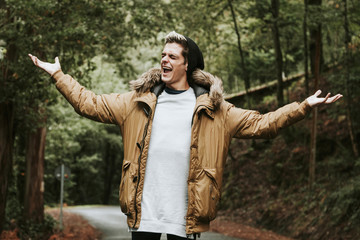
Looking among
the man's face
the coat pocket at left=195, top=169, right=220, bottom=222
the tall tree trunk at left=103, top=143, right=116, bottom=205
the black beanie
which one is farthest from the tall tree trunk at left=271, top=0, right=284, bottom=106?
the tall tree trunk at left=103, top=143, right=116, bottom=205

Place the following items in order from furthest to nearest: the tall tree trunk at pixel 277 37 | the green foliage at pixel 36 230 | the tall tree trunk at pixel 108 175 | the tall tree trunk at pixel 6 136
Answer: the tall tree trunk at pixel 108 175, the tall tree trunk at pixel 277 37, the green foliage at pixel 36 230, the tall tree trunk at pixel 6 136

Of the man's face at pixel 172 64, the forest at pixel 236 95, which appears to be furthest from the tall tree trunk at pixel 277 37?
the man's face at pixel 172 64

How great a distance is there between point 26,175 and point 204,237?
23.1 ft

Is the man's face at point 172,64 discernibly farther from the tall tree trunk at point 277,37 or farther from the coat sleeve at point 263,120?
the tall tree trunk at point 277,37

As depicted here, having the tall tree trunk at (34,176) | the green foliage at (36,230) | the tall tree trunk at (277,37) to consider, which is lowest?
the green foliage at (36,230)

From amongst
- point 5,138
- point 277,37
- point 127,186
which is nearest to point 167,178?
point 127,186

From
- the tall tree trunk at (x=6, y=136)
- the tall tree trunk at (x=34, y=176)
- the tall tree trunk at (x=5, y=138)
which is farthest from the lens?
the tall tree trunk at (x=34, y=176)

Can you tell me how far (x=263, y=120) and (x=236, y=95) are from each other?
2394 centimetres

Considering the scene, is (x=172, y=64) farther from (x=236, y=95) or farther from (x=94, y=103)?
(x=236, y=95)

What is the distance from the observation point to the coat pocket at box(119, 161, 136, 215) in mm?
3389

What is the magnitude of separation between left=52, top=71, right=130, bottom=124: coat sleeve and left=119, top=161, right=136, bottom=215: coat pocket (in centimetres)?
41

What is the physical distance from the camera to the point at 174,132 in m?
3.47

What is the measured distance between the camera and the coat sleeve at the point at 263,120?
352cm

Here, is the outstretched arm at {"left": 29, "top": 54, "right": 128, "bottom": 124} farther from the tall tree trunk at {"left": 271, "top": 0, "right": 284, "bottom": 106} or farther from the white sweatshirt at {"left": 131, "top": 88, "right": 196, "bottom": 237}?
the tall tree trunk at {"left": 271, "top": 0, "right": 284, "bottom": 106}
